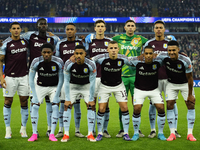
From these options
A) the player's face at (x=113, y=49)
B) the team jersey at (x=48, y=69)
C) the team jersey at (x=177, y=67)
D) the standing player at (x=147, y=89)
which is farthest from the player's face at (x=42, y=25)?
the team jersey at (x=177, y=67)

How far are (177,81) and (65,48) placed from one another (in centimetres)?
253

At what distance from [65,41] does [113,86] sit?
1526mm

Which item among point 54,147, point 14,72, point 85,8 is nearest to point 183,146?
point 54,147

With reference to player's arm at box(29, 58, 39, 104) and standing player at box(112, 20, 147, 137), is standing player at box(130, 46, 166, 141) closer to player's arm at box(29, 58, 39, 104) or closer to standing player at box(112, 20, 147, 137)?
standing player at box(112, 20, 147, 137)

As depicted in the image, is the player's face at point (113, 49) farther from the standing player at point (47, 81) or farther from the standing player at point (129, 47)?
the standing player at point (47, 81)

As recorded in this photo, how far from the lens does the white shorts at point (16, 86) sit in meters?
6.14

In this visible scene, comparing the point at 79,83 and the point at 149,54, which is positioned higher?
the point at 149,54

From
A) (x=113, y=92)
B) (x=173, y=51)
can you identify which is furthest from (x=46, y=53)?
(x=173, y=51)

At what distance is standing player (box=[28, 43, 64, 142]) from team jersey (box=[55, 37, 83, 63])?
40 cm

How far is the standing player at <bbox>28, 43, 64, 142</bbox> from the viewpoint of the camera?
5.83 metres

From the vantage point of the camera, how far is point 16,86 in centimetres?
618

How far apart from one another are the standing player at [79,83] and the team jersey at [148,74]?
97 cm

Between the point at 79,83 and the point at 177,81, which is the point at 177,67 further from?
the point at 79,83

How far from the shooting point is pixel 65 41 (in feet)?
21.0
